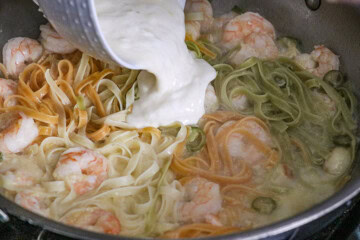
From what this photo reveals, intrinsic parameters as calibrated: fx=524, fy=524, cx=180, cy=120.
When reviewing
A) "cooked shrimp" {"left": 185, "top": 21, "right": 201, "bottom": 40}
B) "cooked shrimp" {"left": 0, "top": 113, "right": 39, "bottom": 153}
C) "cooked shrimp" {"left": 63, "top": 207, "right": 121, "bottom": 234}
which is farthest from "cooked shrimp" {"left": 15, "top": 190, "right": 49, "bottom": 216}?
"cooked shrimp" {"left": 185, "top": 21, "right": 201, "bottom": 40}

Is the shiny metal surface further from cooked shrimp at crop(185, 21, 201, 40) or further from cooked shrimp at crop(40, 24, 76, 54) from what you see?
cooked shrimp at crop(185, 21, 201, 40)

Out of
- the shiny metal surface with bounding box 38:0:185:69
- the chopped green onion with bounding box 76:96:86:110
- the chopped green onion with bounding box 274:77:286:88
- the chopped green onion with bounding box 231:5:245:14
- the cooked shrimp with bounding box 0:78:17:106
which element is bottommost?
the cooked shrimp with bounding box 0:78:17:106

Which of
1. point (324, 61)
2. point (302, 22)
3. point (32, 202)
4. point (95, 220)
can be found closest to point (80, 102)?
point (32, 202)

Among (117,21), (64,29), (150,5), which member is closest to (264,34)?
(150,5)

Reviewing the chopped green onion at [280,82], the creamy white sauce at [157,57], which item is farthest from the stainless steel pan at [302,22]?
the creamy white sauce at [157,57]

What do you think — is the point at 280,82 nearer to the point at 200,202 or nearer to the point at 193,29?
the point at 193,29
